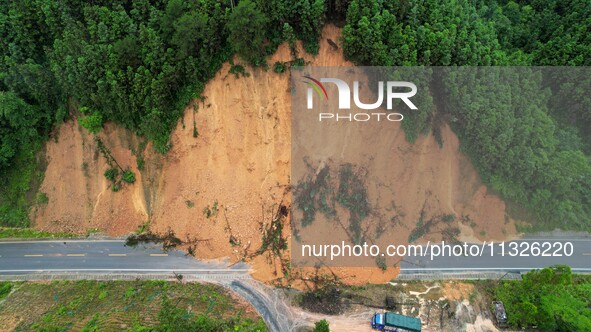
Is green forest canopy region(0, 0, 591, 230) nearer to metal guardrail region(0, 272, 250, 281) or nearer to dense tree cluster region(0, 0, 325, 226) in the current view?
dense tree cluster region(0, 0, 325, 226)

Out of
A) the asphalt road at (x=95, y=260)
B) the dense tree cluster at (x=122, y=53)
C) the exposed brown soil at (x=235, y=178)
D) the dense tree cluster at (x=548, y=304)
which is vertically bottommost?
the dense tree cluster at (x=548, y=304)

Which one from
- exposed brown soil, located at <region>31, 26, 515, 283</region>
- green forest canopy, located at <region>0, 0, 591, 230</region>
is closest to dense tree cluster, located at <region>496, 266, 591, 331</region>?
exposed brown soil, located at <region>31, 26, 515, 283</region>

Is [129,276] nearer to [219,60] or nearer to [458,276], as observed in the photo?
[219,60]

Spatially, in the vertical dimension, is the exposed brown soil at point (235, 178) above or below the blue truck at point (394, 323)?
above

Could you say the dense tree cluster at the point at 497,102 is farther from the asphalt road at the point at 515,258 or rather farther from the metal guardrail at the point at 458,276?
the metal guardrail at the point at 458,276

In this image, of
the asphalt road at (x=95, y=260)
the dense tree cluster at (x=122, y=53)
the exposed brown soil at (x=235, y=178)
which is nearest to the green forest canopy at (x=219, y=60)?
the dense tree cluster at (x=122, y=53)

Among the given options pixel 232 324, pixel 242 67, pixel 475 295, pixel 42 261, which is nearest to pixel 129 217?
pixel 42 261

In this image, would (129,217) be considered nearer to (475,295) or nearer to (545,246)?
(475,295)
